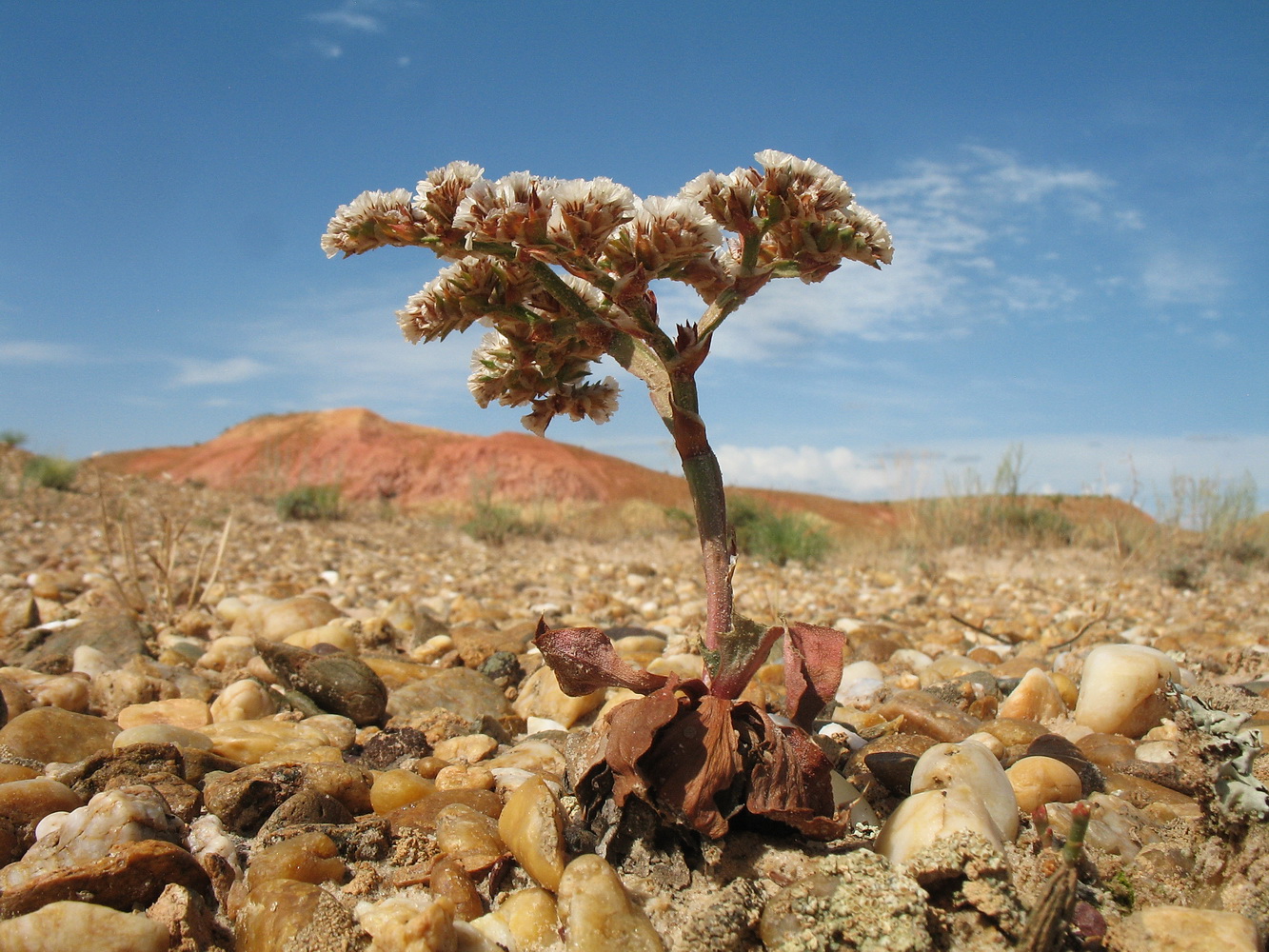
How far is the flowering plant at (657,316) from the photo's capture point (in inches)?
66.6

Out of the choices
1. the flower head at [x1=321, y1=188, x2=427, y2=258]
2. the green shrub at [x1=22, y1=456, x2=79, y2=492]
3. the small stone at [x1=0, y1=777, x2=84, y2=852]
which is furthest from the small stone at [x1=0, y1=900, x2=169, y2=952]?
the green shrub at [x1=22, y1=456, x2=79, y2=492]

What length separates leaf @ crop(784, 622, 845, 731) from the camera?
191cm

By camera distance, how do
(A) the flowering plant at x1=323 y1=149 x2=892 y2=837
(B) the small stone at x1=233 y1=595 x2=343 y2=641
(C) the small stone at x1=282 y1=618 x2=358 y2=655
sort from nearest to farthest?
(A) the flowering plant at x1=323 y1=149 x2=892 y2=837 < (C) the small stone at x1=282 y1=618 x2=358 y2=655 < (B) the small stone at x1=233 y1=595 x2=343 y2=641

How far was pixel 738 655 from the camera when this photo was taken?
1851 millimetres

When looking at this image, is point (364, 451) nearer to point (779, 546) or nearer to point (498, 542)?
point (498, 542)

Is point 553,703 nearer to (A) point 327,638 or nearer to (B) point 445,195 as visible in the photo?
(A) point 327,638

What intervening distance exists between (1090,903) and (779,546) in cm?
910

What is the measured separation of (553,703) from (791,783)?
1.57 meters

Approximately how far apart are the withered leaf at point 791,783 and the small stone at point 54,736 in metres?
1.97

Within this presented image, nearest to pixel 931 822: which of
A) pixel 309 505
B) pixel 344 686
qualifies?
pixel 344 686

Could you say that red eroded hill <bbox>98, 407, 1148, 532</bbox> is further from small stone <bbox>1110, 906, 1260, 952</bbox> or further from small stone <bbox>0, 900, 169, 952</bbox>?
small stone <bbox>1110, 906, 1260, 952</bbox>

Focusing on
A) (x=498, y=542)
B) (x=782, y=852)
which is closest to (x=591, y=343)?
(x=782, y=852)

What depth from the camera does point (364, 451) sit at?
23594 mm

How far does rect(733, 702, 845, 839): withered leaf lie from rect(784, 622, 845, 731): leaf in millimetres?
99
